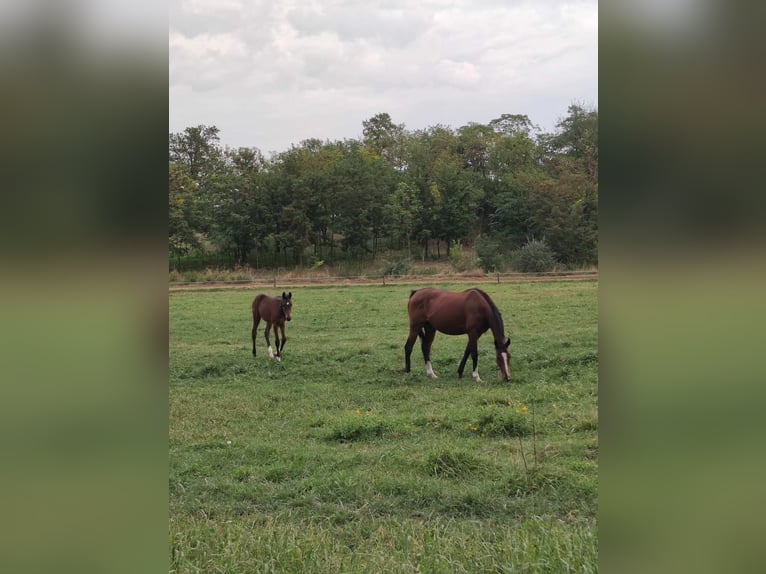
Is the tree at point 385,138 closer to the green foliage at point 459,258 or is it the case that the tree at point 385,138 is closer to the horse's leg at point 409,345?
the green foliage at point 459,258

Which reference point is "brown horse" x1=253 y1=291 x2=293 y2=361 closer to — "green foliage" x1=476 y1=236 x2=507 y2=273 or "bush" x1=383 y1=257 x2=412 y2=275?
"bush" x1=383 y1=257 x2=412 y2=275

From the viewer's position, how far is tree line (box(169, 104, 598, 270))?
30.4 m

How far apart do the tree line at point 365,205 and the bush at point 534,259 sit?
647 millimetres

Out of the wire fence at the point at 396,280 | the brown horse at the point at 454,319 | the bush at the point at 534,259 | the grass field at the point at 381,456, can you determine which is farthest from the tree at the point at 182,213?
the brown horse at the point at 454,319

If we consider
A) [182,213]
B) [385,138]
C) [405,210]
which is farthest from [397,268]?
[385,138]

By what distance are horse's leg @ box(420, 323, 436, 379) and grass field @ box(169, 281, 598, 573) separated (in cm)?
24

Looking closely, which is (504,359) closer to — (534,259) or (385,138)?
(534,259)

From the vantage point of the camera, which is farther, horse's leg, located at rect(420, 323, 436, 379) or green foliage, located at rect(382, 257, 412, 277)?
green foliage, located at rect(382, 257, 412, 277)

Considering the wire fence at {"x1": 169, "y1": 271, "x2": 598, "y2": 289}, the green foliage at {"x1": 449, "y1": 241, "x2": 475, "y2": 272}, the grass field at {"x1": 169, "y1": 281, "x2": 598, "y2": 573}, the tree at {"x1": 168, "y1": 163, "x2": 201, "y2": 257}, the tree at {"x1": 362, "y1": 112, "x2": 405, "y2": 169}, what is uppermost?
the tree at {"x1": 362, "y1": 112, "x2": 405, "y2": 169}

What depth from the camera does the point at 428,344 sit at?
948 centimetres

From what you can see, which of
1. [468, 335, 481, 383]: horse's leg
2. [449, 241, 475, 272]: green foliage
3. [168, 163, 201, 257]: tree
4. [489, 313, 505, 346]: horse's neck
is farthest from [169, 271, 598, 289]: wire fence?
[468, 335, 481, 383]: horse's leg
